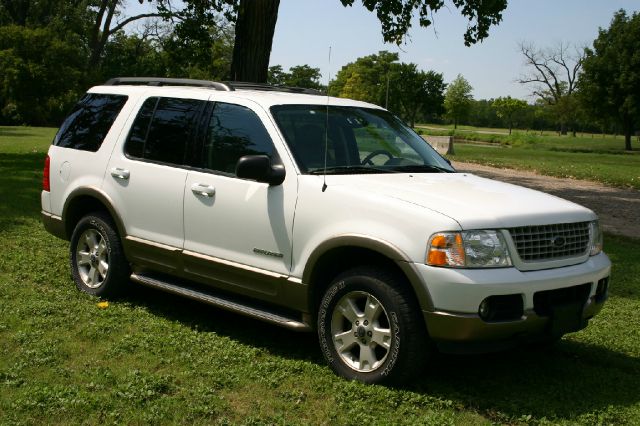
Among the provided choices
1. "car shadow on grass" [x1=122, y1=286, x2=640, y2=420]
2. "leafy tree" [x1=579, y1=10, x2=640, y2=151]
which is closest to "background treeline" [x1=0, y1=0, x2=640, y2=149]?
"leafy tree" [x1=579, y1=10, x2=640, y2=151]

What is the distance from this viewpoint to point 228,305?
229 inches

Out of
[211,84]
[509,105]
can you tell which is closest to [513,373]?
[211,84]

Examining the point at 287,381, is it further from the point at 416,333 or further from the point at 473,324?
the point at 473,324

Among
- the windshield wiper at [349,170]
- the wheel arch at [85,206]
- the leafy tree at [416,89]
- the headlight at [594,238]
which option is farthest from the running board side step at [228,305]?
the leafy tree at [416,89]

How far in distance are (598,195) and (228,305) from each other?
14.2 m

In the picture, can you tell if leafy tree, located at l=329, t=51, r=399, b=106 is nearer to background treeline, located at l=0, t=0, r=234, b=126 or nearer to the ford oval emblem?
background treeline, located at l=0, t=0, r=234, b=126

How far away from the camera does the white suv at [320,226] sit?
4758 mm

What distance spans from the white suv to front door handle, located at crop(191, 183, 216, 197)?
10mm

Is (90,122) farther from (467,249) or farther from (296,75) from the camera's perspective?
(296,75)

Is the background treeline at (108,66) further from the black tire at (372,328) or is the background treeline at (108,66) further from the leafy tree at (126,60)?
the black tire at (372,328)

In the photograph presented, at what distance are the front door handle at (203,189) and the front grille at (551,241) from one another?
2230 millimetres

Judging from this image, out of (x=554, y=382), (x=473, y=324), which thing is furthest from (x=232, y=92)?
(x=554, y=382)

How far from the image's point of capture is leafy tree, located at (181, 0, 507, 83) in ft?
46.1

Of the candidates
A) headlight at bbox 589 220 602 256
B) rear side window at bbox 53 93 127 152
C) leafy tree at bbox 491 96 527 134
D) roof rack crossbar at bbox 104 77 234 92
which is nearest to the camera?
headlight at bbox 589 220 602 256
